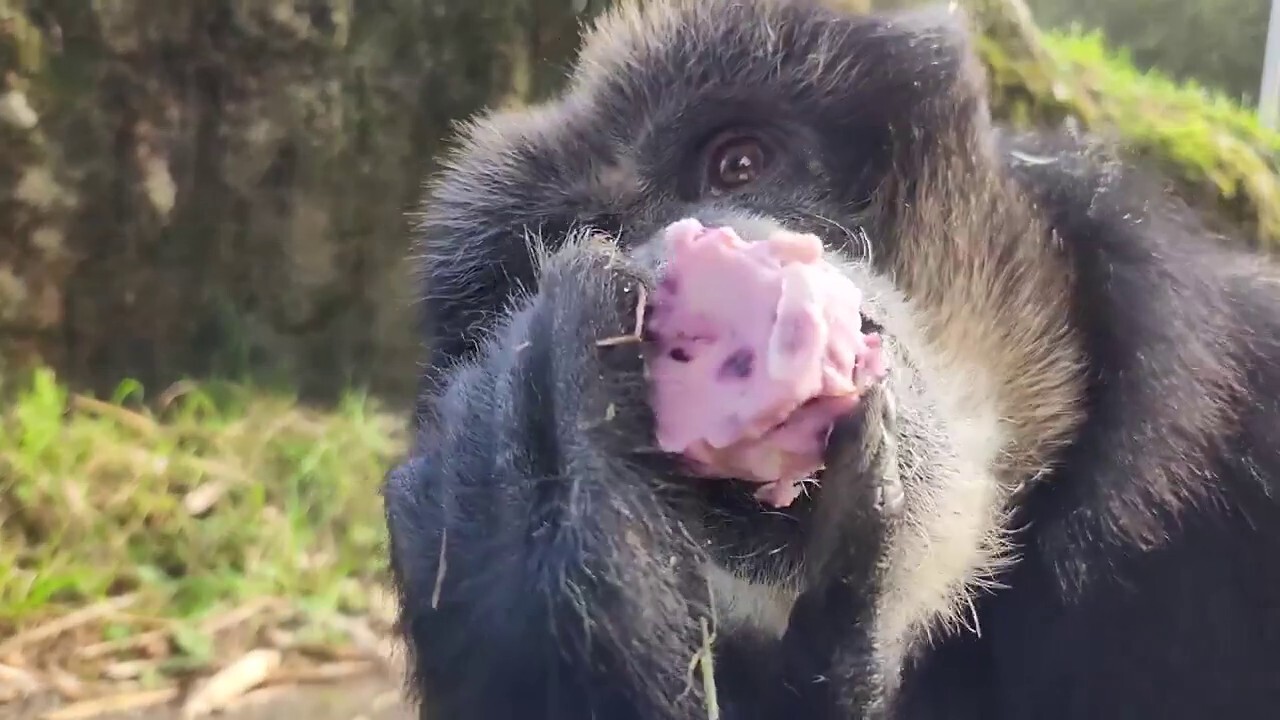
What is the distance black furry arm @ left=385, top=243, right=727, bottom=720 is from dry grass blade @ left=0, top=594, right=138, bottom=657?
168 cm

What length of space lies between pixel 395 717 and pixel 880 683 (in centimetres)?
163

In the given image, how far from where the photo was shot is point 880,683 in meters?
1.14

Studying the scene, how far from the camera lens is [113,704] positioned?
96.4 inches

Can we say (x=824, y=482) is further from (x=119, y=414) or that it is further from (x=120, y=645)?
(x=119, y=414)

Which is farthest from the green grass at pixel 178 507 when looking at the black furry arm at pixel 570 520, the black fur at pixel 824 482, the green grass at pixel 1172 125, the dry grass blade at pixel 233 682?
the green grass at pixel 1172 125

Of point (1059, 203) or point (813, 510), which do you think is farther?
point (1059, 203)

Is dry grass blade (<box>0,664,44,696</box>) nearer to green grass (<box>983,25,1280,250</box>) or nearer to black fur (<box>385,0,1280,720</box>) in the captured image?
black fur (<box>385,0,1280,720</box>)

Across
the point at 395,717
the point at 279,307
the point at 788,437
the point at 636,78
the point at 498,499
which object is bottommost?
the point at 395,717

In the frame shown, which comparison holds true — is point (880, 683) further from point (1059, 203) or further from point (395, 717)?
point (395, 717)

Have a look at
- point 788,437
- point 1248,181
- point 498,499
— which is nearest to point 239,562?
point 498,499

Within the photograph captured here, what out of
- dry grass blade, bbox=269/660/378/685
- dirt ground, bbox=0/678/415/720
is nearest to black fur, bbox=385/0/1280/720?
dirt ground, bbox=0/678/415/720

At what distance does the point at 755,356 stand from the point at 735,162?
1.44 ft

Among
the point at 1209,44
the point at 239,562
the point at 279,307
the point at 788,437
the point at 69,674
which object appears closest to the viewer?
the point at 788,437

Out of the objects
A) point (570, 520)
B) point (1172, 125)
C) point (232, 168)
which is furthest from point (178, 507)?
point (1172, 125)
